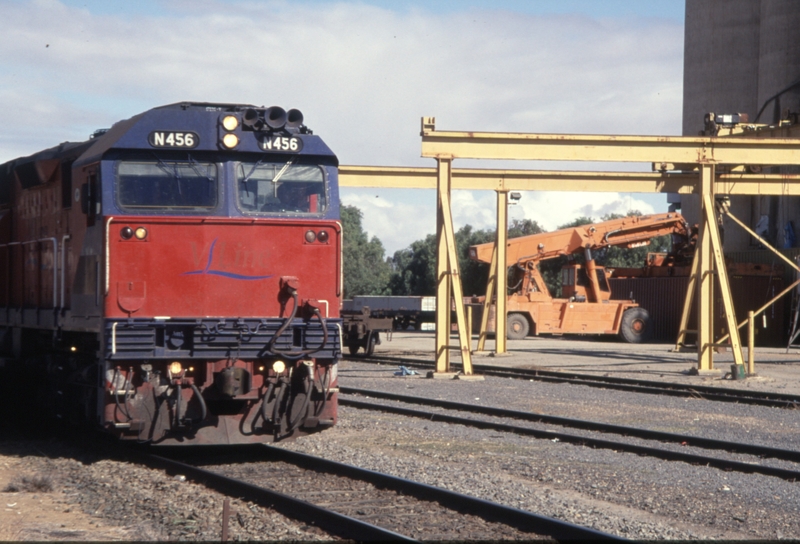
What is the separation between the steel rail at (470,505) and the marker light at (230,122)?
3229mm

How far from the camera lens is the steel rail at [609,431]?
9.39m

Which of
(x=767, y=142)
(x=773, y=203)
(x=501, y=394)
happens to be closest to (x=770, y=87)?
(x=773, y=203)

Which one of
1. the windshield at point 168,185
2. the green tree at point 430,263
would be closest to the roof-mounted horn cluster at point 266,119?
the windshield at point 168,185

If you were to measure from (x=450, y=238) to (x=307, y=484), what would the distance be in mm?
11474

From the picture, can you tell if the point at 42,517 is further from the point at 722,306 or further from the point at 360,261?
the point at 360,261

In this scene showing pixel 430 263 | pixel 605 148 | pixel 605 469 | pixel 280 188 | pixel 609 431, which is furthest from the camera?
pixel 430 263

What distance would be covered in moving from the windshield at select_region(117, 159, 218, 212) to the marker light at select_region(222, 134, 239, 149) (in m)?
0.23

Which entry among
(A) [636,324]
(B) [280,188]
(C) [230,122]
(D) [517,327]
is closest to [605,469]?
(B) [280,188]

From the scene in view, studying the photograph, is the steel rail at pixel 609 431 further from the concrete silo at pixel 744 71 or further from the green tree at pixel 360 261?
the green tree at pixel 360 261

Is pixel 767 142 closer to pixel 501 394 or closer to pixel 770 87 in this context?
pixel 501 394

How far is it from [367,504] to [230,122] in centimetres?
382

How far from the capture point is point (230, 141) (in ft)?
29.2

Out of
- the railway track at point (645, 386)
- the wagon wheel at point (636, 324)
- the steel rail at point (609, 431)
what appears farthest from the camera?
the wagon wheel at point (636, 324)

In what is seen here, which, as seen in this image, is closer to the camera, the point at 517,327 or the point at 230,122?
the point at 230,122
